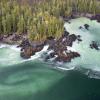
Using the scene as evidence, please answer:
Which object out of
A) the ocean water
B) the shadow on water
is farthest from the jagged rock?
the shadow on water

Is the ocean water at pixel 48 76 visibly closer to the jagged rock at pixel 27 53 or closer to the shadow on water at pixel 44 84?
the shadow on water at pixel 44 84

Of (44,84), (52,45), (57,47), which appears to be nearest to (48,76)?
(44,84)

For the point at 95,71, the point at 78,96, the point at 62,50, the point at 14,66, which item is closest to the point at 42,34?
the point at 62,50

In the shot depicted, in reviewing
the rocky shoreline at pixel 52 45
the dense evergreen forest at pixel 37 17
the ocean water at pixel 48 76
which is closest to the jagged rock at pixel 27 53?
the rocky shoreline at pixel 52 45

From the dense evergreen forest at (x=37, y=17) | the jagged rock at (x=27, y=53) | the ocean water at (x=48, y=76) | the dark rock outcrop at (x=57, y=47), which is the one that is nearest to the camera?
the ocean water at (x=48, y=76)

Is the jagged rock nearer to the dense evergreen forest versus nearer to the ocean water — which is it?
the ocean water

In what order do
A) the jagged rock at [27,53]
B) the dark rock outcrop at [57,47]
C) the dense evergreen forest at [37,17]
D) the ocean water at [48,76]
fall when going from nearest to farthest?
the ocean water at [48,76], the dark rock outcrop at [57,47], the jagged rock at [27,53], the dense evergreen forest at [37,17]
